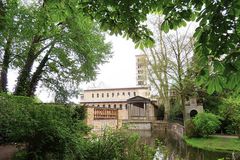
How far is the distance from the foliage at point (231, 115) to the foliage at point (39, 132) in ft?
47.0

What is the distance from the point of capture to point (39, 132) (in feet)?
19.7

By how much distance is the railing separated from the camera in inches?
577

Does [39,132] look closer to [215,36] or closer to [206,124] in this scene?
[215,36]

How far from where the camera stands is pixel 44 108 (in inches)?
259

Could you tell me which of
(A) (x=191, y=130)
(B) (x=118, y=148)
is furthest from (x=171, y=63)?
(B) (x=118, y=148)

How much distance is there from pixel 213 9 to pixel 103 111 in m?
13.2

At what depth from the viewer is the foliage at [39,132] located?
19.5 ft

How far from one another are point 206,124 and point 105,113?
9356 mm

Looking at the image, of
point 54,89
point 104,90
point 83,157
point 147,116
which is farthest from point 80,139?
point 104,90

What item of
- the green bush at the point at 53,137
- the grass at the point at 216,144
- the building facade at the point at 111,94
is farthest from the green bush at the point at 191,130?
the building facade at the point at 111,94

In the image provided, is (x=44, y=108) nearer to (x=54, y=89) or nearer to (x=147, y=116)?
(x=54, y=89)

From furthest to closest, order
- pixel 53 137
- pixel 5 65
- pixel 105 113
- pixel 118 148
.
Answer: pixel 5 65
pixel 105 113
pixel 118 148
pixel 53 137

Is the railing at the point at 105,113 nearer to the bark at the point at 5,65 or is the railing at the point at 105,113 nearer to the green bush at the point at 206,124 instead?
the bark at the point at 5,65

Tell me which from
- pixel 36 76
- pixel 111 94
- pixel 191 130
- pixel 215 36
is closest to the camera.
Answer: pixel 215 36
